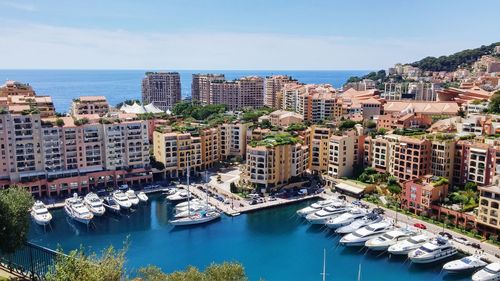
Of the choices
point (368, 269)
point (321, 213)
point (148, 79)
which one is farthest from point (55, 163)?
point (148, 79)

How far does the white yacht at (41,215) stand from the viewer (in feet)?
139

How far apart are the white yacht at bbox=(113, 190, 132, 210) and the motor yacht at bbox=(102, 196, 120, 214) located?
43 centimetres

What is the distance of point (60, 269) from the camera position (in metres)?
15.5

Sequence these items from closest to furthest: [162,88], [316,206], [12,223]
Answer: [12,223]
[316,206]
[162,88]

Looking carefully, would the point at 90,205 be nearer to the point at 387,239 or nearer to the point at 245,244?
the point at 245,244

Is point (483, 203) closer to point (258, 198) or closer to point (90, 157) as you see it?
point (258, 198)

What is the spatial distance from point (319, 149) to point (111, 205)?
25644 millimetres

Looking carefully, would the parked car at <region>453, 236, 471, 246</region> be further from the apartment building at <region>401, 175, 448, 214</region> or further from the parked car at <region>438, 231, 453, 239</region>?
the apartment building at <region>401, 175, 448, 214</region>

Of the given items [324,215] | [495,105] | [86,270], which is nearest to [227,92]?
[495,105]

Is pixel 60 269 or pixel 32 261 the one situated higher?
pixel 60 269

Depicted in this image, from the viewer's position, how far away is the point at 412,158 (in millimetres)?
47625

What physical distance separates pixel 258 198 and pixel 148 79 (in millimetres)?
78116

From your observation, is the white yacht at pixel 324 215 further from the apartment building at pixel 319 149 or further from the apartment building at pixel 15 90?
the apartment building at pixel 15 90

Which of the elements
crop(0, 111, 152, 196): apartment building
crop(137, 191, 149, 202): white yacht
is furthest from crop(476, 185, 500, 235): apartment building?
crop(0, 111, 152, 196): apartment building
